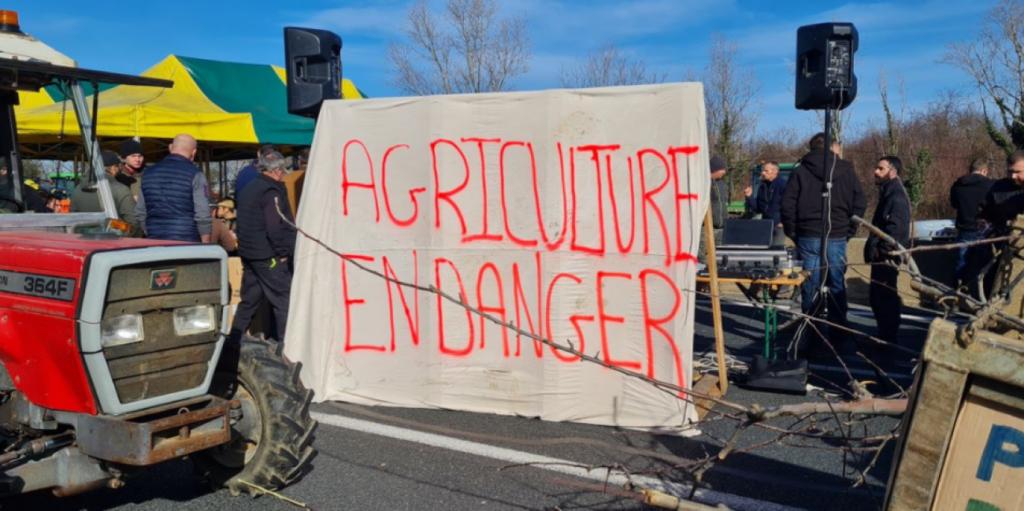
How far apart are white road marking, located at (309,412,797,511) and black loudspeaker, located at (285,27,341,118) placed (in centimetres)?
297

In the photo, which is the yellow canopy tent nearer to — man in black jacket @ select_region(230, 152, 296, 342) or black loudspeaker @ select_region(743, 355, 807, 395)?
man in black jacket @ select_region(230, 152, 296, 342)

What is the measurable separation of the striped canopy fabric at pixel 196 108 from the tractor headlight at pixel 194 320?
8114 millimetres

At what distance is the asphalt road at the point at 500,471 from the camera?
13.7 ft

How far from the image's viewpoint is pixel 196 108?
1296 cm

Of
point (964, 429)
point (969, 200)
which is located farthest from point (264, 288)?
point (969, 200)

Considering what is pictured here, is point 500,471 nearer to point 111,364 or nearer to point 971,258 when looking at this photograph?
point 111,364

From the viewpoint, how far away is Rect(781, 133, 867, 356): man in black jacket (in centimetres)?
733

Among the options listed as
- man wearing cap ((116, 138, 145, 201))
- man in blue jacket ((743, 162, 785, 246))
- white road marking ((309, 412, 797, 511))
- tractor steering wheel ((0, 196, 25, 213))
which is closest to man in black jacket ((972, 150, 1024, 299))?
man in blue jacket ((743, 162, 785, 246))

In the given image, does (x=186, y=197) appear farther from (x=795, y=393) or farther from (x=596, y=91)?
(x=795, y=393)

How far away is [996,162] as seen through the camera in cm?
2303

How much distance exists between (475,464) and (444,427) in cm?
80

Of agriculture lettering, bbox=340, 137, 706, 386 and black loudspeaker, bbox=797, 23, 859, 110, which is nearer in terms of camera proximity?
agriculture lettering, bbox=340, 137, 706, 386

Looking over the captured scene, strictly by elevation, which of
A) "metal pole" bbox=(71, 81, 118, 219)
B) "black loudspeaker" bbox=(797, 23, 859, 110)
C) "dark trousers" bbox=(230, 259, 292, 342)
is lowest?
"dark trousers" bbox=(230, 259, 292, 342)

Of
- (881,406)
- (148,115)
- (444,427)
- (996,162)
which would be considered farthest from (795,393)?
(996,162)
